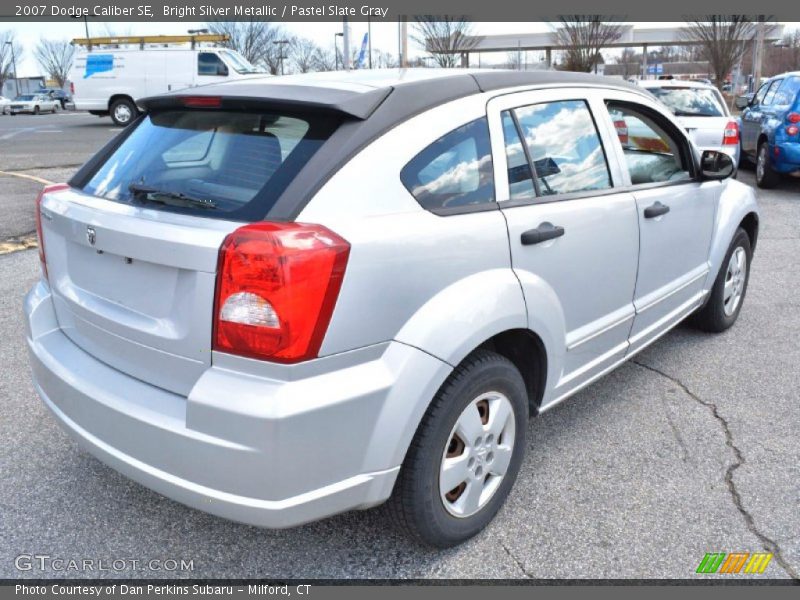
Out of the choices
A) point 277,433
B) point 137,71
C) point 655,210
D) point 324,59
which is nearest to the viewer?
point 277,433

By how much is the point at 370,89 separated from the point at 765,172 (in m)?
10.2

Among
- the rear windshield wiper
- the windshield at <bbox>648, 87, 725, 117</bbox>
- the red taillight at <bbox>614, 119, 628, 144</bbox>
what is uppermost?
the windshield at <bbox>648, 87, 725, 117</bbox>

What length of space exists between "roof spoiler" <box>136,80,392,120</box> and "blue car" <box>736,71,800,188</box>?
960 cm

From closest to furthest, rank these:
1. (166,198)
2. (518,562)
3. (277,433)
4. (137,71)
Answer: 1. (277,433)
2. (166,198)
3. (518,562)
4. (137,71)

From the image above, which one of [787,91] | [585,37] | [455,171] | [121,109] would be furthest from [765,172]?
[585,37]

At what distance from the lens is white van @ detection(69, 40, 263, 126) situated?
2183cm

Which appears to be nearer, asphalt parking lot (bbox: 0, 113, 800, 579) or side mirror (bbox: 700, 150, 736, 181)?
asphalt parking lot (bbox: 0, 113, 800, 579)

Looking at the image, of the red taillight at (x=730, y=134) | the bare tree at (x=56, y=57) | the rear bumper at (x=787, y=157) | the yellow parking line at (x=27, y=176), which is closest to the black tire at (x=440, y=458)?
the red taillight at (x=730, y=134)

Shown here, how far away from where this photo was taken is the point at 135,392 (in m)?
2.28

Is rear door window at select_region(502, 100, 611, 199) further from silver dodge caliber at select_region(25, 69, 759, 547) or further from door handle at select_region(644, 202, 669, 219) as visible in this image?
door handle at select_region(644, 202, 669, 219)

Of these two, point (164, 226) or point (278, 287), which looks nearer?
point (278, 287)

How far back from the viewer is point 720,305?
15.3 ft

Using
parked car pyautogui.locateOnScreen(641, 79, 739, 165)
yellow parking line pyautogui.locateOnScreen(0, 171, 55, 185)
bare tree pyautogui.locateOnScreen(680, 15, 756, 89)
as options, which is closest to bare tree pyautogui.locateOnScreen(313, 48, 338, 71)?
bare tree pyautogui.locateOnScreen(680, 15, 756, 89)

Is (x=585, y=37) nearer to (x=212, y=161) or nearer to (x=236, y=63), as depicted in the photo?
(x=236, y=63)
